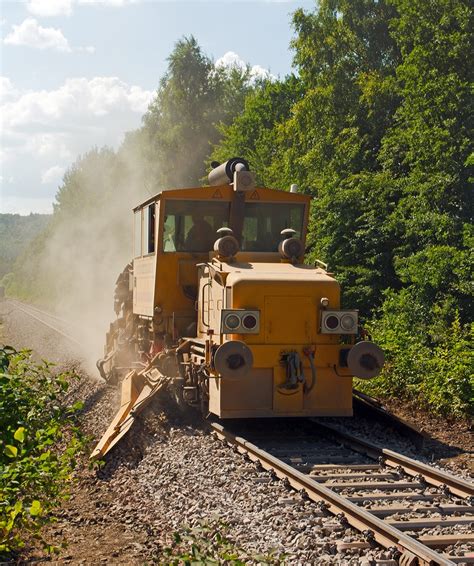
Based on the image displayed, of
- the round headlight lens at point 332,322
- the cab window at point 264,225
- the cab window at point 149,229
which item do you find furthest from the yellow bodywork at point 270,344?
the cab window at point 149,229

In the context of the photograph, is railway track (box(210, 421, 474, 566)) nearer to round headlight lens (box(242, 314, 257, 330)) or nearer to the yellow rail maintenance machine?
the yellow rail maintenance machine

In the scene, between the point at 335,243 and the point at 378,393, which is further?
the point at 335,243

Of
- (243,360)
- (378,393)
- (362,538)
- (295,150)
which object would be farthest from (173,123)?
(362,538)

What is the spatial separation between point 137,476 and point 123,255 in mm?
39461

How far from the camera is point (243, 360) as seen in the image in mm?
9000

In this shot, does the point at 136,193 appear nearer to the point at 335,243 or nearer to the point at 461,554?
the point at 335,243

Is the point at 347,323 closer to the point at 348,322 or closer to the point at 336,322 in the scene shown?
the point at 348,322

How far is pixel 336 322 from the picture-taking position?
9625 mm

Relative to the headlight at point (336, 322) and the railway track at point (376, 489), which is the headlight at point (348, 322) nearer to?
the headlight at point (336, 322)

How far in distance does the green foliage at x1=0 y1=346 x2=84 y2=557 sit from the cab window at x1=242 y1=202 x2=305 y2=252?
4.32 meters

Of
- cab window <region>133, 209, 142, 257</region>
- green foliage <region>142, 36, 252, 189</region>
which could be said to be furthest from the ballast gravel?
green foliage <region>142, 36, 252, 189</region>

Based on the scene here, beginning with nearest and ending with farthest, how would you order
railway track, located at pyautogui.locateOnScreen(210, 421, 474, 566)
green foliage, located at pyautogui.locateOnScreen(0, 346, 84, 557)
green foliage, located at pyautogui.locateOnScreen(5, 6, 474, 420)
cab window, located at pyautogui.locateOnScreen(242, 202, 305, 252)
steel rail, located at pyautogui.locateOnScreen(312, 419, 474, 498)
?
green foliage, located at pyautogui.locateOnScreen(0, 346, 84, 557) → railway track, located at pyautogui.locateOnScreen(210, 421, 474, 566) → steel rail, located at pyautogui.locateOnScreen(312, 419, 474, 498) → cab window, located at pyautogui.locateOnScreen(242, 202, 305, 252) → green foliage, located at pyautogui.locateOnScreen(5, 6, 474, 420)

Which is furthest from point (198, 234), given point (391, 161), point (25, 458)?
point (391, 161)

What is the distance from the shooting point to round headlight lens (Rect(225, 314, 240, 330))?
925 centimetres
